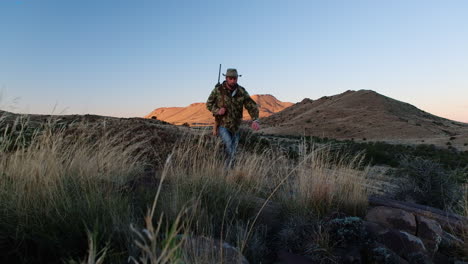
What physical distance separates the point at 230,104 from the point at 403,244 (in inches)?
158

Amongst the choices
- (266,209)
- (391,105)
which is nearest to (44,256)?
(266,209)

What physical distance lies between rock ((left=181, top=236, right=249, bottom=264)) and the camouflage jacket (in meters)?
4.14

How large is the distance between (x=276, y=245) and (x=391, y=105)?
4716 cm

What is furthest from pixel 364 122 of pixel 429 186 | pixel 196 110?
pixel 196 110

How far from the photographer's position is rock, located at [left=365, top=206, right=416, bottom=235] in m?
3.98

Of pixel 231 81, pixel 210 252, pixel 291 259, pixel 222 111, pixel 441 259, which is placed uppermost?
pixel 231 81

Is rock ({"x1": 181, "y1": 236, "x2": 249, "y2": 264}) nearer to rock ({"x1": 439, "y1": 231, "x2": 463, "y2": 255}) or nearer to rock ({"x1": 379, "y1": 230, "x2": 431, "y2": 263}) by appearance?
rock ({"x1": 379, "y1": 230, "x2": 431, "y2": 263})

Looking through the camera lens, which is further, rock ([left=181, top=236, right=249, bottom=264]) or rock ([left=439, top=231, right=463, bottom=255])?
rock ([left=439, top=231, right=463, bottom=255])

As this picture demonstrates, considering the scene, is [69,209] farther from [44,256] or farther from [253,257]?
[253,257]

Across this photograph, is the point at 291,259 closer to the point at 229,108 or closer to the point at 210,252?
the point at 210,252

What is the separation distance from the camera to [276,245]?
3.42 metres

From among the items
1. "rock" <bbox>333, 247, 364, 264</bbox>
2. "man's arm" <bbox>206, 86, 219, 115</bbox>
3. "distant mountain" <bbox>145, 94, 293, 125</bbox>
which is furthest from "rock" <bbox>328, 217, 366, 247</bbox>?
"distant mountain" <bbox>145, 94, 293, 125</bbox>

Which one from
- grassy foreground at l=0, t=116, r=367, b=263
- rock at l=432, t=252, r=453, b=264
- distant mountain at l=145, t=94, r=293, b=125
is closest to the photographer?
grassy foreground at l=0, t=116, r=367, b=263

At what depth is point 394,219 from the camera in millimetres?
4078
